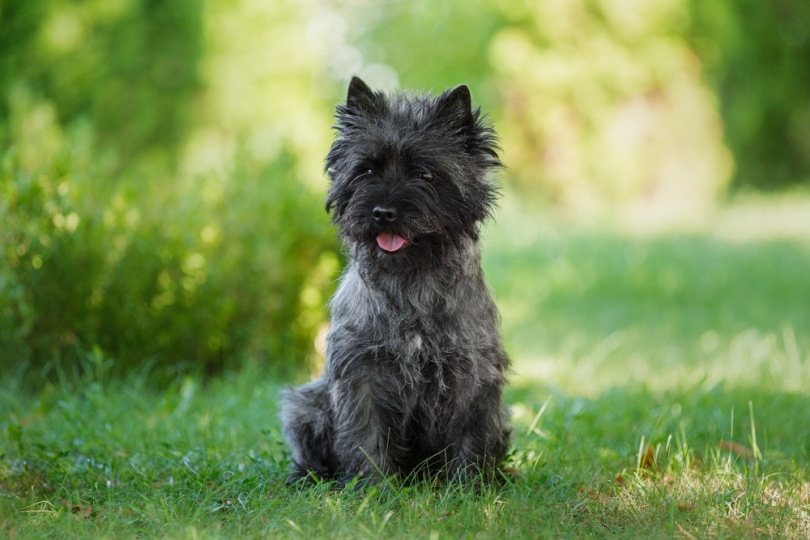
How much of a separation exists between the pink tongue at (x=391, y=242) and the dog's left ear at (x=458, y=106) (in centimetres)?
67

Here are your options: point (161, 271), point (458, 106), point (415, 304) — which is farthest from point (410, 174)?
point (161, 271)

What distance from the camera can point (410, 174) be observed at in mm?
4008

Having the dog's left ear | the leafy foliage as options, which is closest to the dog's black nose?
the dog's left ear

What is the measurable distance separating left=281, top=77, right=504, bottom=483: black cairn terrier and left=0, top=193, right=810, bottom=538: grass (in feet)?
0.79

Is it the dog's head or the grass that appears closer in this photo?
the grass

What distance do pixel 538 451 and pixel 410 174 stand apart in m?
1.71

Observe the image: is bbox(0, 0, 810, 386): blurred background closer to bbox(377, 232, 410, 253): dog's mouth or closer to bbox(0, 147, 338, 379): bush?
bbox(0, 147, 338, 379): bush

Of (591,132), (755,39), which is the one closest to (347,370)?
(591,132)

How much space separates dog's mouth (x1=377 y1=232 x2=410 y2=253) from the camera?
12.8 ft

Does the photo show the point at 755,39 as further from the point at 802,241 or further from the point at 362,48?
the point at 362,48

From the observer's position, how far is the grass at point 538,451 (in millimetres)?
3604

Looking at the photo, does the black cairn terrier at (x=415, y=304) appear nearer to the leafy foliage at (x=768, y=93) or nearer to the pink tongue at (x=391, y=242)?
the pink tongue at (x=391, y=242)

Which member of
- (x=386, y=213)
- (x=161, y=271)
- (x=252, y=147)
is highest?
(x=252, y=147)

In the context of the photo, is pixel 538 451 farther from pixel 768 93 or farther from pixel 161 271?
pixel 768 93
